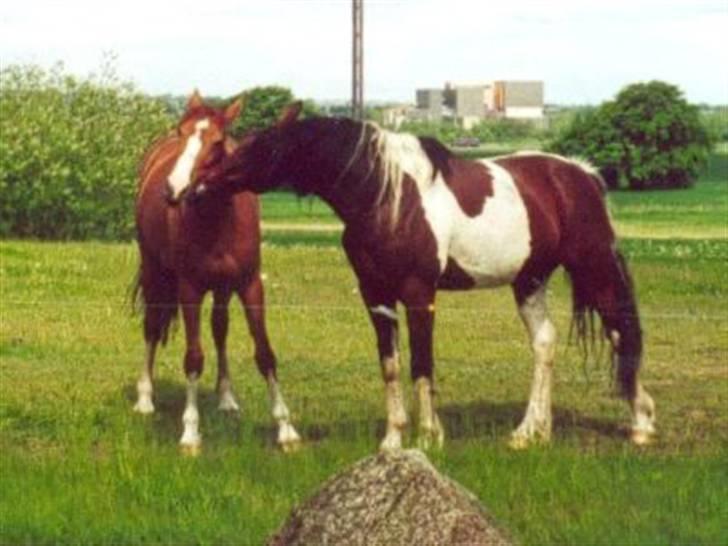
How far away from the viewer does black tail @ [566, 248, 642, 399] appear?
1474 cm

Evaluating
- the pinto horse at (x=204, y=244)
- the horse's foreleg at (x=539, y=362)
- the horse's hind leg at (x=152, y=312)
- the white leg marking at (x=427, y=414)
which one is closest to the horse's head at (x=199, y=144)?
the pinto horse at (x=204, y=244)

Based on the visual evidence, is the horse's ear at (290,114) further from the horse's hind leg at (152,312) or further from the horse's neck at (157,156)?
the horse's hind leg at (152,312)

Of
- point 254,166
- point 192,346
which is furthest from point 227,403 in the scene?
point 254,166

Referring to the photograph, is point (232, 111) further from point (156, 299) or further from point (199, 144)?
point (156, 299)

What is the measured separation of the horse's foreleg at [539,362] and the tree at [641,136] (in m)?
42.9

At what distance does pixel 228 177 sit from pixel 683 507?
389 cm

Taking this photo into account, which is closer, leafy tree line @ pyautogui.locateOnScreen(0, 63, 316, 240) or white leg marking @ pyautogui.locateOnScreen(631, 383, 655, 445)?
white leg marking @ pyautogui.locateOnScreen(631, 383, 655, 445)

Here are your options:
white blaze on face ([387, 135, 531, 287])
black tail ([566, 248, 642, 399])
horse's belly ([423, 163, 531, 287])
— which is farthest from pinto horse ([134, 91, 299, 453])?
→ black tail ([566, 248, 642, 399])

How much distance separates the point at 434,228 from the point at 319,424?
6.99 feet

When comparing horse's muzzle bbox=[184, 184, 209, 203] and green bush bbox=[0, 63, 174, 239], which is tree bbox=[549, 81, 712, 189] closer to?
green bush bbox=[0, 63, 174, 239]

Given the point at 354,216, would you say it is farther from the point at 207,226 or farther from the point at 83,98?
the point at 83,98

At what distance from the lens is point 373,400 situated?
1667cm

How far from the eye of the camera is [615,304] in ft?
48.6

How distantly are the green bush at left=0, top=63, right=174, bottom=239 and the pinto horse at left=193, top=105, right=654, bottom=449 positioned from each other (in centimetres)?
2788
